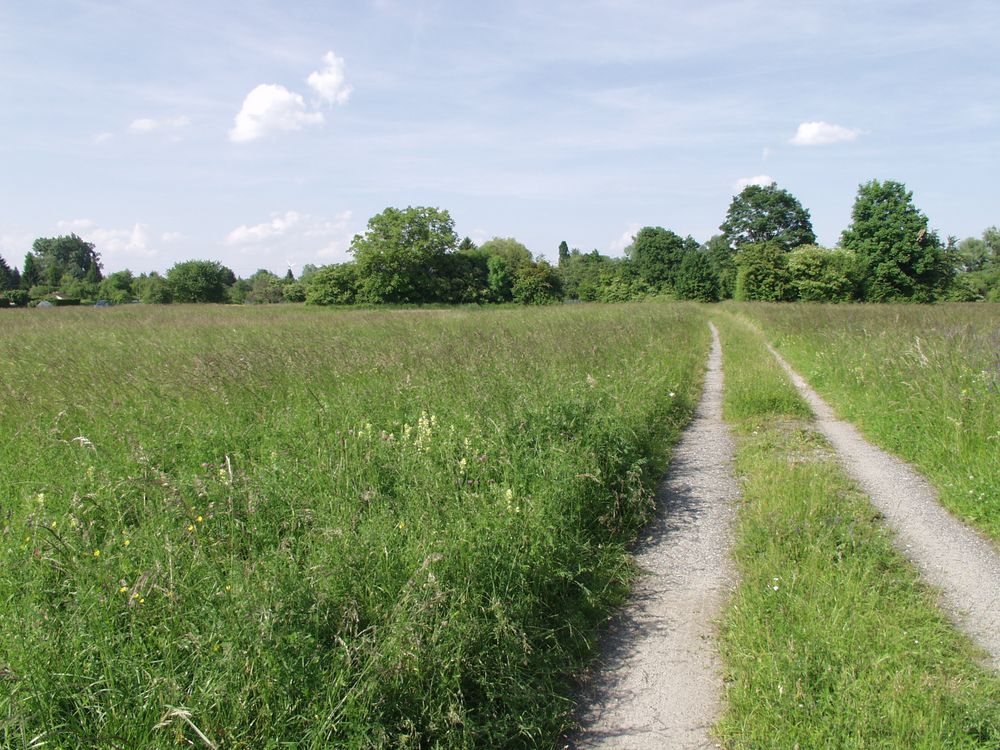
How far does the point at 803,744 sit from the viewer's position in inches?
100

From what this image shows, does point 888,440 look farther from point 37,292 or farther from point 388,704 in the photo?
point 37,292

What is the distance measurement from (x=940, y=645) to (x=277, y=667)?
3.20 metres

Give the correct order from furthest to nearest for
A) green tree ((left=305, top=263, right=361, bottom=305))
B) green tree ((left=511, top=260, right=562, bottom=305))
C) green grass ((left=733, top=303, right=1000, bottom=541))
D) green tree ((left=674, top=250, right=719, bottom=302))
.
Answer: green tree ((left=511, top=260, right=562, bottom=305)) → green tree ((left=674, top=250, right=719, bottom=302)) → green tree ((left=305, top=263, right=361, bottom=305)) → green grass ((left=733, top=303, right=1000, bottom=541))

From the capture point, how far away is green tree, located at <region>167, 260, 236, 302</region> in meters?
60.6

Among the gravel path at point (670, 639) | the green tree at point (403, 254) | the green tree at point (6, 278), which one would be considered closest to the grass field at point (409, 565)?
the gravel path at point (670, 639)

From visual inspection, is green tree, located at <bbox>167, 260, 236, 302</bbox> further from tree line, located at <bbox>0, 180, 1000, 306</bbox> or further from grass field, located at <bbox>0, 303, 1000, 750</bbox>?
grass field, located at <bbox>0, 303, 1000, 750</bbox>

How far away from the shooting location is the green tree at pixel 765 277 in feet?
182

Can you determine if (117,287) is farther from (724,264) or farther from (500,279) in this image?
(724,264)

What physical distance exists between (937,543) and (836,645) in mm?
1920

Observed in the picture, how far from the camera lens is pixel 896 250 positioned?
164 feet

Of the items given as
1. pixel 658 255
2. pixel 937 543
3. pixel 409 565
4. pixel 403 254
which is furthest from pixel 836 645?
pixel 658 255

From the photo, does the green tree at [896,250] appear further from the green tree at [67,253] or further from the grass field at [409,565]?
the green tree at [67,253]

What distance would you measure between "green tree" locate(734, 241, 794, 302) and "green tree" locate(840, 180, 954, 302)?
6306 millimetres

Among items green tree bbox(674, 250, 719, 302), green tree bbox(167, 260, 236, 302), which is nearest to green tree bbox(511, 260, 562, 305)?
green tree bbox(674, 250, 719, 302)
